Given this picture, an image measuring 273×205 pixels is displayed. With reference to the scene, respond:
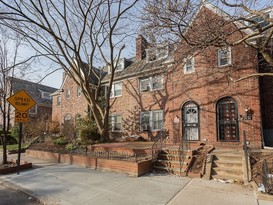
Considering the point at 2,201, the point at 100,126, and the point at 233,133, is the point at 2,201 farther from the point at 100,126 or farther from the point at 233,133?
the point at 233,133

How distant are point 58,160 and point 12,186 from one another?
4.29m

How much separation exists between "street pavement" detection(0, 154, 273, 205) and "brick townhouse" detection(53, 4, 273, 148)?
342 centimetres

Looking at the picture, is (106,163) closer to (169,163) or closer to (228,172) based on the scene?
(169,163)

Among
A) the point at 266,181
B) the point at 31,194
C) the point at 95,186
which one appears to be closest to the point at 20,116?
the point at 31,194

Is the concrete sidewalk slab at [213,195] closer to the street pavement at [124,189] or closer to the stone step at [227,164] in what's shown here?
the street pavement at [124,189]

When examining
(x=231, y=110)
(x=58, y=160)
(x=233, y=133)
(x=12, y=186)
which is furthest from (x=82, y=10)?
(x=233, y=133)

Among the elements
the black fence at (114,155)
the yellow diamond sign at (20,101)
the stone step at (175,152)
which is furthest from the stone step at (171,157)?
the yellow diamond sign at (20,101)

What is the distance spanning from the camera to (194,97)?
13.0 m

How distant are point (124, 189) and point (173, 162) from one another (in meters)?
2.88

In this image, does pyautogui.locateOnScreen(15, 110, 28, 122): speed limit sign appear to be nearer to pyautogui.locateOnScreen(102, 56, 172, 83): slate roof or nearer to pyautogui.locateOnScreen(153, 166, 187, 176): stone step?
pyautogui.locateOnScreen(153, 166, 187, 176): stone step

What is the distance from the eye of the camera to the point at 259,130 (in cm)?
1055

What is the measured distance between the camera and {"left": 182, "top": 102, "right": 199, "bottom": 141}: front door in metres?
12.9

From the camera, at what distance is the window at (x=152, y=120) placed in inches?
592

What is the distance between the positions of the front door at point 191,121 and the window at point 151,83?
302 cm
